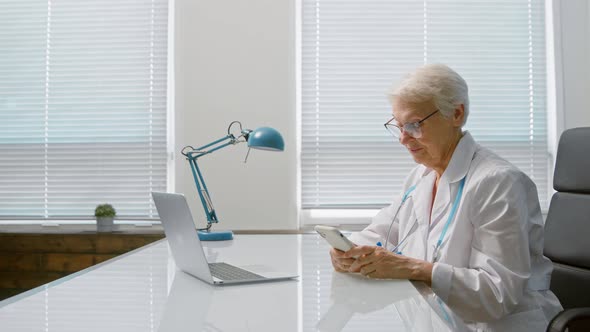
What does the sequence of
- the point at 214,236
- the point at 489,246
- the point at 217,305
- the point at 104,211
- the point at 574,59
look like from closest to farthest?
the point at 217,305 < the point at 489,246 < the point at 214,236 < the point at 104,211 < the point at 574,59

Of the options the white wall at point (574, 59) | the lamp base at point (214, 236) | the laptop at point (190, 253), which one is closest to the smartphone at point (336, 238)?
the laptop at point (190, 253)

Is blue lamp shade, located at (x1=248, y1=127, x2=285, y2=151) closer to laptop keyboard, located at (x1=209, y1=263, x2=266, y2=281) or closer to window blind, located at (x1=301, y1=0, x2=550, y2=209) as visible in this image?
laptop keyboard, located at (x1=209, y1=263, x2=266, y2=281)

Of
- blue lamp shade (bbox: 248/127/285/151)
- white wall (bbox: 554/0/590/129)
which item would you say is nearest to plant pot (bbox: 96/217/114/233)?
blue lamp shade (bbox: 248/127/285/151)

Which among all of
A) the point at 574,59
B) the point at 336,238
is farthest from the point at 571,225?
the point at 574,59

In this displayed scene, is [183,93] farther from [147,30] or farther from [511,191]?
[511,191]

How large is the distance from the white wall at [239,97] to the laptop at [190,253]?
70.1 inches

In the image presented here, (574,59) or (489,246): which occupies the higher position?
(574,59)

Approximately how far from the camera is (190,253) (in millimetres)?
1483

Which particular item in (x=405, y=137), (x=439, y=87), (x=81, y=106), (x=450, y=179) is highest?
(x=81, y=106)

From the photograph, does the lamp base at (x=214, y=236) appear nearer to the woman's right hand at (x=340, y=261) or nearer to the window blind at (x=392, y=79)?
the woman's right hand at (x=340, y=261)

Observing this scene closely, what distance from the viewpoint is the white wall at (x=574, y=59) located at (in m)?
3.59

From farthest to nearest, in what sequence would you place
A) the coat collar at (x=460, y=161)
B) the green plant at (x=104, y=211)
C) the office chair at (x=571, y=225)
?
the green plant at (x=104, y=211) < the office chair at (x=571, y=225) < the coat collar at (x=460, y=161)

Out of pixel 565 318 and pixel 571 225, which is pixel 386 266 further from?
pixel 571 225

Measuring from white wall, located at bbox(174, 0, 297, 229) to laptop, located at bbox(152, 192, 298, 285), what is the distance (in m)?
1.78
